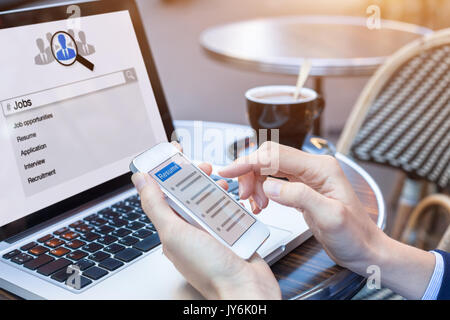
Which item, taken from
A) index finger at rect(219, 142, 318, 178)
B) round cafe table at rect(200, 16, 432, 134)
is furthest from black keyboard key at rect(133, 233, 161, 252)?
round cafe table at rect(200, 16, 432, 134)

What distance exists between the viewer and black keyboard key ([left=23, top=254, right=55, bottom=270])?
1.63 ft

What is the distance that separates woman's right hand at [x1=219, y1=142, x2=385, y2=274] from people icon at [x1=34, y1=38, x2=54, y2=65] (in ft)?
0.89

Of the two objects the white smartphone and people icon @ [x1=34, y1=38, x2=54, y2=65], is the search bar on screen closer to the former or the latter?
people icon @ [x1=34, y1=38, x2=54, y2=65]

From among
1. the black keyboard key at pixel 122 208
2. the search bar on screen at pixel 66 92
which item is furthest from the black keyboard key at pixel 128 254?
the search bar on screen at pixel 66 92

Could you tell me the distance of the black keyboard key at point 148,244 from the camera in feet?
1.72

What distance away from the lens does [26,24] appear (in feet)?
1.93

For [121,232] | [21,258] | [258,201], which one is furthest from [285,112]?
[21,258]

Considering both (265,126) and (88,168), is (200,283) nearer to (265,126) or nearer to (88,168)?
(88,168)

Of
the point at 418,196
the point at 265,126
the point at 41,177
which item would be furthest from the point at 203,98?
the point at 41,177

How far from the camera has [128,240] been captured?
0.54 m

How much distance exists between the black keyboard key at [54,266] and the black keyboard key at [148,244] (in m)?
0.07

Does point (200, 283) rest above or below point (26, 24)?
below

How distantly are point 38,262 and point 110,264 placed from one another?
0.08m
